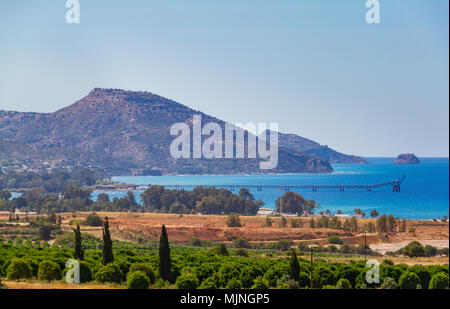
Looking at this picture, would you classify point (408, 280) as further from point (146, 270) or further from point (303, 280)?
point (146, 270)

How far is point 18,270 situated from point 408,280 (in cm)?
1464

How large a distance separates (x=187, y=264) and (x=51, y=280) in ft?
18.5

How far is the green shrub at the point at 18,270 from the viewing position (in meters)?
19.4

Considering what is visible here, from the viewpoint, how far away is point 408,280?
21297 millimetres

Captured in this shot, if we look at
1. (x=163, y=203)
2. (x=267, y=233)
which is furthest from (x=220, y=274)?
(x=163, y=203)

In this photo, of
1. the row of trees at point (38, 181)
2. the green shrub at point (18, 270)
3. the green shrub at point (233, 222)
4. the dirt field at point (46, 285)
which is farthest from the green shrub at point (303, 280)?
the row of trees at point (38, 181)

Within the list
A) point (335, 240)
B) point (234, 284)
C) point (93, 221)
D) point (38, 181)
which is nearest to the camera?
point (234, 284)

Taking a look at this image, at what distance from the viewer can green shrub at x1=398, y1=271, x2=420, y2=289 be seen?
69.5 ft

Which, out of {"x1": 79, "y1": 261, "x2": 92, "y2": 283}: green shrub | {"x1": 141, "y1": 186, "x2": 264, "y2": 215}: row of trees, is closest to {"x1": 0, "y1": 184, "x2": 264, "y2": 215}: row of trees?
{"x1": 141, "y1": 186, "x2": 264, "y2": 215}: row of trees

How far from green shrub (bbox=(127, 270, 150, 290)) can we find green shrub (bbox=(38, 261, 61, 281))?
3065 mm

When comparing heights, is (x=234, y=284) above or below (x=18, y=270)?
below

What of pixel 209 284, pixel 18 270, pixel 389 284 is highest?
pixel 18 270

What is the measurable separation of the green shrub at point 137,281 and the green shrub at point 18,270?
3.95 m

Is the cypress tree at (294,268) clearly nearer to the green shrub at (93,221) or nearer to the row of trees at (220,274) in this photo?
the row of trees at (220,274)
